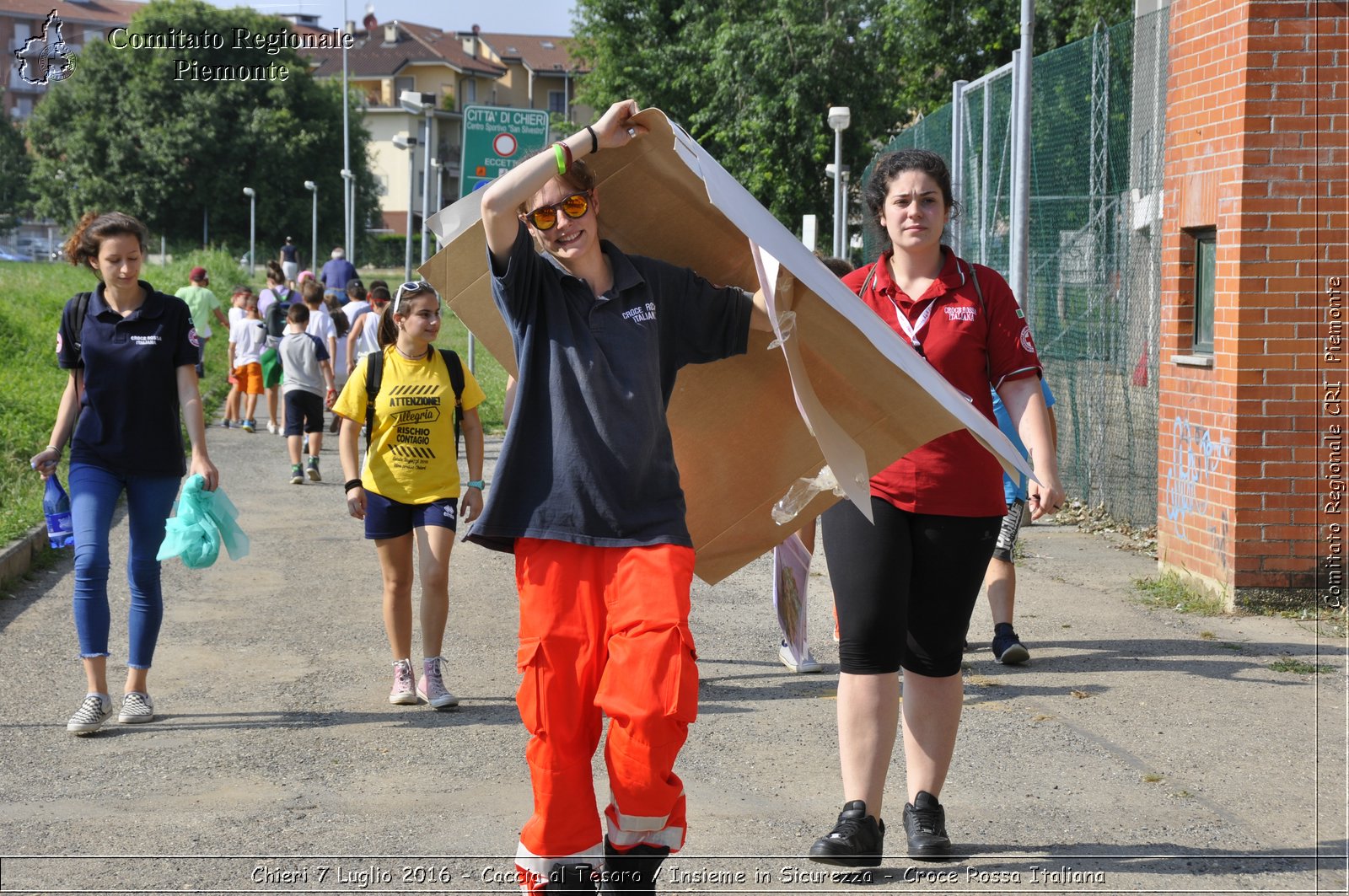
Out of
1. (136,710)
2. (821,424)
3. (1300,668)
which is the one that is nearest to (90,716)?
(136,710)

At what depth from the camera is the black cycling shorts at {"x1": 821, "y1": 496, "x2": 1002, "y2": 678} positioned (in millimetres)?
4180

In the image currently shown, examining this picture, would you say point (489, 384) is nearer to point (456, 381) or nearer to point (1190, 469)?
point (1190, 469)

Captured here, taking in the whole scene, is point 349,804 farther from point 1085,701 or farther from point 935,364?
point 1085,701

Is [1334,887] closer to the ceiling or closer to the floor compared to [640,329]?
closer to the floor

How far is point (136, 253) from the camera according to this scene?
19.8 feet

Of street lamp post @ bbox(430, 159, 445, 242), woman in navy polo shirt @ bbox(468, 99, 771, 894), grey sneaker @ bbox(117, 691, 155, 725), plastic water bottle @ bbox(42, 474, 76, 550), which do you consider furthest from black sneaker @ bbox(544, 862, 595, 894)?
plastic water bottle @ bbox(42, 474, 76, 550)

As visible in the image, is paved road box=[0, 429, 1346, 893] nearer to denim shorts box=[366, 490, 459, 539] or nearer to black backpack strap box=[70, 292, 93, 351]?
denim shorts box=[366, 490, 459, 539]

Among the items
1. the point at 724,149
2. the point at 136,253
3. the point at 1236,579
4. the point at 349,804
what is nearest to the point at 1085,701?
the point at 1236,579

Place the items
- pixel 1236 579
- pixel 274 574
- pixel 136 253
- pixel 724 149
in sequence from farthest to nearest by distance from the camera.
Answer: pixel 724 149 < pixel 274 574 < pixel 1236 579 < pixel 136 253

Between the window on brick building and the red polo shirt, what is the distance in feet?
14.6

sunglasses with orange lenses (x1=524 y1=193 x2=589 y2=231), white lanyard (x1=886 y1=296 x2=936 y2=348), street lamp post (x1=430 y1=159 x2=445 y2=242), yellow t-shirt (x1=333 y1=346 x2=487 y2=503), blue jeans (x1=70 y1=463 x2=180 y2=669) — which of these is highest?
street lamp post (x1=430 y1=159 x2=445 y2=242)

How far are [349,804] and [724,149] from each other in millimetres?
33809

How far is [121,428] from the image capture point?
590 cm

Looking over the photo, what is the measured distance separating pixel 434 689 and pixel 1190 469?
460 cm
